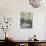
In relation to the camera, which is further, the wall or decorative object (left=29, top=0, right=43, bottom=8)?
decorative object (left=29, top=0, right=43, bottom=8)

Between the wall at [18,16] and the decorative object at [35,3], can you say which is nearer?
the wall at [18,16]

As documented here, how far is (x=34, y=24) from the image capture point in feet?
12.1

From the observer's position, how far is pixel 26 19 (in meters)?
3.69

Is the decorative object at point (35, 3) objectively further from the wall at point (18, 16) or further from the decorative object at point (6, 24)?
the decorative object at point (6, 24)

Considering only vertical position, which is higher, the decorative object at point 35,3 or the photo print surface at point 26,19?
the decorative object at point 35,3

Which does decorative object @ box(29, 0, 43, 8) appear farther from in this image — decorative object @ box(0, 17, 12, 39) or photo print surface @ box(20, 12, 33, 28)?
decorative object @ box(0, 17, 12, 39)

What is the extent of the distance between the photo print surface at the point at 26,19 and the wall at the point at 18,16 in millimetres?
90

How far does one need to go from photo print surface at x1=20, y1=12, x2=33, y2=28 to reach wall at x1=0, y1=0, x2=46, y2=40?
90 mm

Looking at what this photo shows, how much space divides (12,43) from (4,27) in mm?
678

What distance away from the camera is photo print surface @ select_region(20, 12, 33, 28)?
367 centimetres

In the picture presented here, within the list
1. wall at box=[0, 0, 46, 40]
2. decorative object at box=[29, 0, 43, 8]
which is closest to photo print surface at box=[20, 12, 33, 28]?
wall at box=[0, 0, 46, 40]

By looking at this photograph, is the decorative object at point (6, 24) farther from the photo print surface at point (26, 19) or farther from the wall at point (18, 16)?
the photo print surface at point (26, 19)

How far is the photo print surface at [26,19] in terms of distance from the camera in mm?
3669

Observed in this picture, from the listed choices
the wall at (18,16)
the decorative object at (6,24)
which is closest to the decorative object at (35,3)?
the wall at (18,16)
